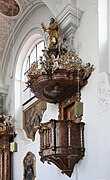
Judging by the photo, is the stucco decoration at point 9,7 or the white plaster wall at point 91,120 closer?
the white plaster wall at point 91,120

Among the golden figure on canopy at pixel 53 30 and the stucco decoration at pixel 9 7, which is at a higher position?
the stucco decoration at pixel 9 7

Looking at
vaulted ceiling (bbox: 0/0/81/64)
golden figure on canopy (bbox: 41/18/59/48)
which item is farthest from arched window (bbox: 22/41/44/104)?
golden figure on canopy (bbox: 41/18/59/48)

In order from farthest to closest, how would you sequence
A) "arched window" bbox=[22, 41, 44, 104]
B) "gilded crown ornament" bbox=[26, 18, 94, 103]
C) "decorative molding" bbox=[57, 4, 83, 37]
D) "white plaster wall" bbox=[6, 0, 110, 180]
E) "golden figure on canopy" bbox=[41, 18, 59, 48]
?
"arched window" bbox=[22, 41, 44, 104]
"golden figure on canopy" bbox=[41, 18, 59, 48]
"decorative molding" bbox=[57, 4, 83, 37]
"gilded crown ornament" bbox=[26, 18, 94, 103]
"white plaster wall" bbox=[6, 0, 110, 180]

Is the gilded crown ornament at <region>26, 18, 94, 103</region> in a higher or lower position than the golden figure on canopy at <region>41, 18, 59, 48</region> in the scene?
lower

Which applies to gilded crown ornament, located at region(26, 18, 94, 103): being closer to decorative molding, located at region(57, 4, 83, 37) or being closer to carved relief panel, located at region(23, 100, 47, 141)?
decorative molding, located at region(57, 4, 83, 37)

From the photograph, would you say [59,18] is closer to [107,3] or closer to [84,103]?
[107,3]

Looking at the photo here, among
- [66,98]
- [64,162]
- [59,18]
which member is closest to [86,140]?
[64,162]

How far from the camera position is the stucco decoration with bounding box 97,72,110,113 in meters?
7.24

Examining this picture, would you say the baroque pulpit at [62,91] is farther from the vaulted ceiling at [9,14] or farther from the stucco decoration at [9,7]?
the stucco decoration at [9,7]

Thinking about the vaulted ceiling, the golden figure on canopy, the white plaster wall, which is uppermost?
the vaulted ceiling

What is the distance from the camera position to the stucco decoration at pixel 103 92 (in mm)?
7238

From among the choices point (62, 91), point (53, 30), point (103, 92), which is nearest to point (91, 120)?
point (103, 92)

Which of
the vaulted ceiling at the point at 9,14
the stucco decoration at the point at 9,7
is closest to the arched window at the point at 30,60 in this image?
the vaulted ceiling at the point at 9,14

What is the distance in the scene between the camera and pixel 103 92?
7395mm
